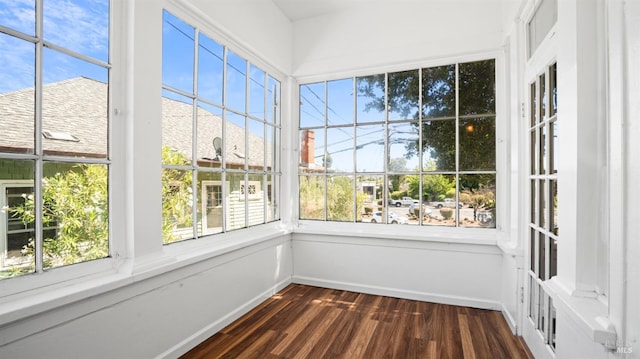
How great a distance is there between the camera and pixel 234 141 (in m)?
2.60

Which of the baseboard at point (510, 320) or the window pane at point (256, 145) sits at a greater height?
the window pane at point (256, 145)

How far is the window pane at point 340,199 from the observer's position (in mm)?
3258

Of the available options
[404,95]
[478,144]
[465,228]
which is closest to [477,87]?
[478,144]

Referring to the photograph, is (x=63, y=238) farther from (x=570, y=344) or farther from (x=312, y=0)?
(x=312, y=0)

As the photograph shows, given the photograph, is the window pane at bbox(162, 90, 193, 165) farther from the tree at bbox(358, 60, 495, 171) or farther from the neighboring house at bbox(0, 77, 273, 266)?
the tree at bbox(358, 60, 495, 171)

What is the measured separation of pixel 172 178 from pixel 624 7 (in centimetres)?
232

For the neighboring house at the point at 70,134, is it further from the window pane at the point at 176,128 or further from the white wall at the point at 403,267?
the white wall at the point at 403,267

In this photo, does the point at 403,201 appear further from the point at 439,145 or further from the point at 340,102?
the point at 340,102

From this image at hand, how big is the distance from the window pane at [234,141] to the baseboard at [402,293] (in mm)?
1516

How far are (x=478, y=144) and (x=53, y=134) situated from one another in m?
3.08

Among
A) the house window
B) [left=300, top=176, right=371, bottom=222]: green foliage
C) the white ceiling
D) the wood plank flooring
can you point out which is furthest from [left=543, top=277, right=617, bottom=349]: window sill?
the white ceiling

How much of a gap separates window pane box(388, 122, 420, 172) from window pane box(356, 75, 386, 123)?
0.21 m

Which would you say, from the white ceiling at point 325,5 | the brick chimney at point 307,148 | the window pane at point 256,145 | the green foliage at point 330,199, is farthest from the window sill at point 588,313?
the white ceiling at point 325,5

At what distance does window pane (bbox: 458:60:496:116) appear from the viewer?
2764 mm
